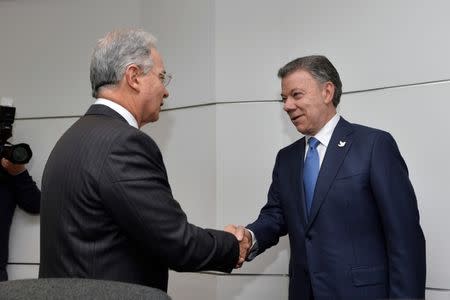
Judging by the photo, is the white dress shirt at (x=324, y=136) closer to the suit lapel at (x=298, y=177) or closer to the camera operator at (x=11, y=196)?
the suit lapel at (x=298, y=177)

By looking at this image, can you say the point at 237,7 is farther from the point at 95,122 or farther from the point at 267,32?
the point at 95,122

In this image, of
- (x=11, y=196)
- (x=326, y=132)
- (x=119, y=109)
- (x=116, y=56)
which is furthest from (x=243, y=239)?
(x=11, y=196)

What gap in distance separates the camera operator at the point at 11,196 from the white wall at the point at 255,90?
178 millimetres

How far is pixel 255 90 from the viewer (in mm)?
2756

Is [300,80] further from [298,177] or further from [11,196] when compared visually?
[11,196]

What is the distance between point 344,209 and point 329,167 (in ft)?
0.57

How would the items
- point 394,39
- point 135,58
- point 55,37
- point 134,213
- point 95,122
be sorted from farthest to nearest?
point 55,37, point 394,39, point 135,58, point 95,122, point 134,213

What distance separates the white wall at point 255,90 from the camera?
240 centimetres

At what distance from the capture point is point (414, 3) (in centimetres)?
246

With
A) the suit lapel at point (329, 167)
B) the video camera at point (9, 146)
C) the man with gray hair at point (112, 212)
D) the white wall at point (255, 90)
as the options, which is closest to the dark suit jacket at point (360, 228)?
the suit lapel at point (329, 167)

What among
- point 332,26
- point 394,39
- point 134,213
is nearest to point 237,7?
point 332,26

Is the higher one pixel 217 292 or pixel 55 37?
pixel 55 37

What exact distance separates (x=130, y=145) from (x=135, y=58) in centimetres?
38

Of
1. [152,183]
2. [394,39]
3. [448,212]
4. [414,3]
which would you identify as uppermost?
[414,3]
